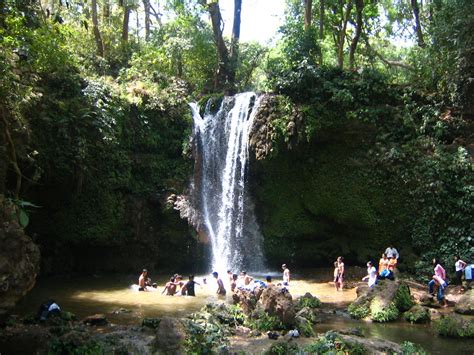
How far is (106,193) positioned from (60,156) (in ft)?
8.37

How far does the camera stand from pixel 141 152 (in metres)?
20.6

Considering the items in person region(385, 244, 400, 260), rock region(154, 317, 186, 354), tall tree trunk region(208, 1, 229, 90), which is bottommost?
rock region(154, 317, 186, 354)

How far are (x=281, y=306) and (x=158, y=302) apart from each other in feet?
16.1

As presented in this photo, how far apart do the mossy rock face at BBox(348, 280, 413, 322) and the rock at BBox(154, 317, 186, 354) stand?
5.48 meters

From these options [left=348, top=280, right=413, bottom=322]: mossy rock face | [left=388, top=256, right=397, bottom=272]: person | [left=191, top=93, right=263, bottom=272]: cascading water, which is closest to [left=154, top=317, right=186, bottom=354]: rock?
[left=348, top=280, right=413, bottom=322]: mossy rock face

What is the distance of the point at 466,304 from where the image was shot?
507 inches

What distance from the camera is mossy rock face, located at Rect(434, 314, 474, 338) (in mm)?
10734

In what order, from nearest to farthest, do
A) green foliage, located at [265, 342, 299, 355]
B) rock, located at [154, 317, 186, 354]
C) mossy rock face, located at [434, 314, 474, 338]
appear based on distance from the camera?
green foliage, located at [265, 342, 299, 355] → rock, located at [154, 317, 186, 354] → mossy rock face, located at [434, 314, 474, 338]

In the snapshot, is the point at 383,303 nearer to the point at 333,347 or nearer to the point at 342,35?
the point at 333,347

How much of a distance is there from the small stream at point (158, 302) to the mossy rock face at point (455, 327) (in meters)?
0.21

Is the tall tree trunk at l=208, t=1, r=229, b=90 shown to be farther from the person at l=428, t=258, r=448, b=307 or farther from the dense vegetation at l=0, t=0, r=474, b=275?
the person at l=428, t=258, r=448, b=307

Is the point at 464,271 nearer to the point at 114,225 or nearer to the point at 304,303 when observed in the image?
the point at 304,303

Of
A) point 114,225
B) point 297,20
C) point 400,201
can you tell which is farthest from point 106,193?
point 297,20

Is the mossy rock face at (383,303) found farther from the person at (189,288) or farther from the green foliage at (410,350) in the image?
the person at (189,288)
